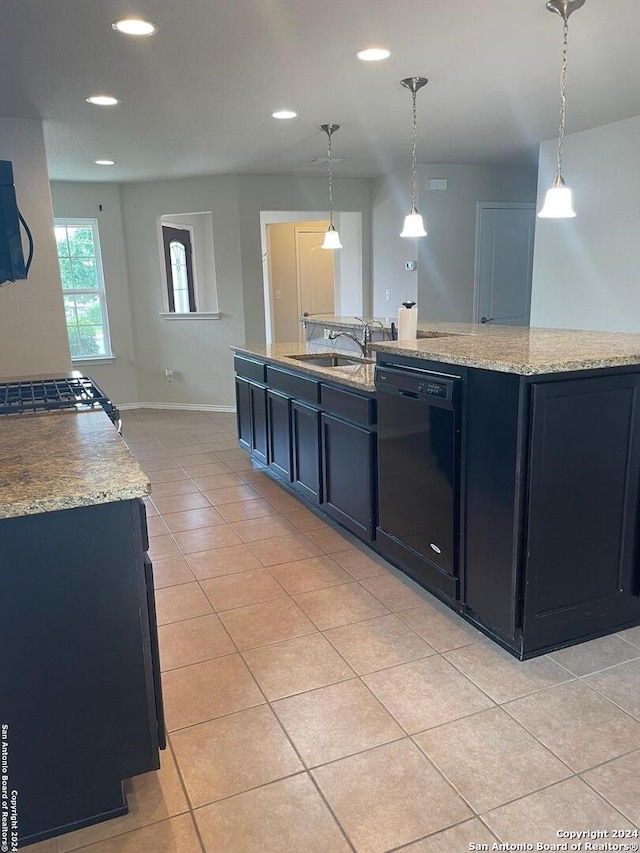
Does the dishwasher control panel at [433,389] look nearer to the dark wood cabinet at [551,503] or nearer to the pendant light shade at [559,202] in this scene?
the dark wood cabinet at [551,503]

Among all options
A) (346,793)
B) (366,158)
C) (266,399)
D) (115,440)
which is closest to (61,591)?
(115,440)

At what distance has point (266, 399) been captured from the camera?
4.26 meters

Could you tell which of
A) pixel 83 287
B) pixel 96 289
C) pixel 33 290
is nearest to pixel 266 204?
pixel 96 289

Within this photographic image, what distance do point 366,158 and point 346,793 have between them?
16.8 feet

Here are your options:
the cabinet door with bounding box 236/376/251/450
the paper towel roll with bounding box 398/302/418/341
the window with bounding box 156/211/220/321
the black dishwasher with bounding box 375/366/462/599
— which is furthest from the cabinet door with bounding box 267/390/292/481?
the window with bounding box 156/211/220/321

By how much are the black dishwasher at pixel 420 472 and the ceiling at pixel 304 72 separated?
1.43 meters

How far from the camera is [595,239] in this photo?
15.3 ft

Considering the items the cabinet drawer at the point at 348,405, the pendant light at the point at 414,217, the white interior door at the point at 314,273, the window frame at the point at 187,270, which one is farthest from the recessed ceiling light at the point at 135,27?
the white interior door at the point at 314,273

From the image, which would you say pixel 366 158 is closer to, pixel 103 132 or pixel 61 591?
pixel 103 132

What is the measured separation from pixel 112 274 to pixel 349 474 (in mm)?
4731

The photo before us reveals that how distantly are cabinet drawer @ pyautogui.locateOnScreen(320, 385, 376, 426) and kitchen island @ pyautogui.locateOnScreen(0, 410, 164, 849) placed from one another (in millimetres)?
1511

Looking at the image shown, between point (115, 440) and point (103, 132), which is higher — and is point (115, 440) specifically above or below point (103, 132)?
below

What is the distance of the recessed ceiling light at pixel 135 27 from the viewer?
2439 mm

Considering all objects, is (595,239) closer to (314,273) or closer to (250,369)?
(250,369)
